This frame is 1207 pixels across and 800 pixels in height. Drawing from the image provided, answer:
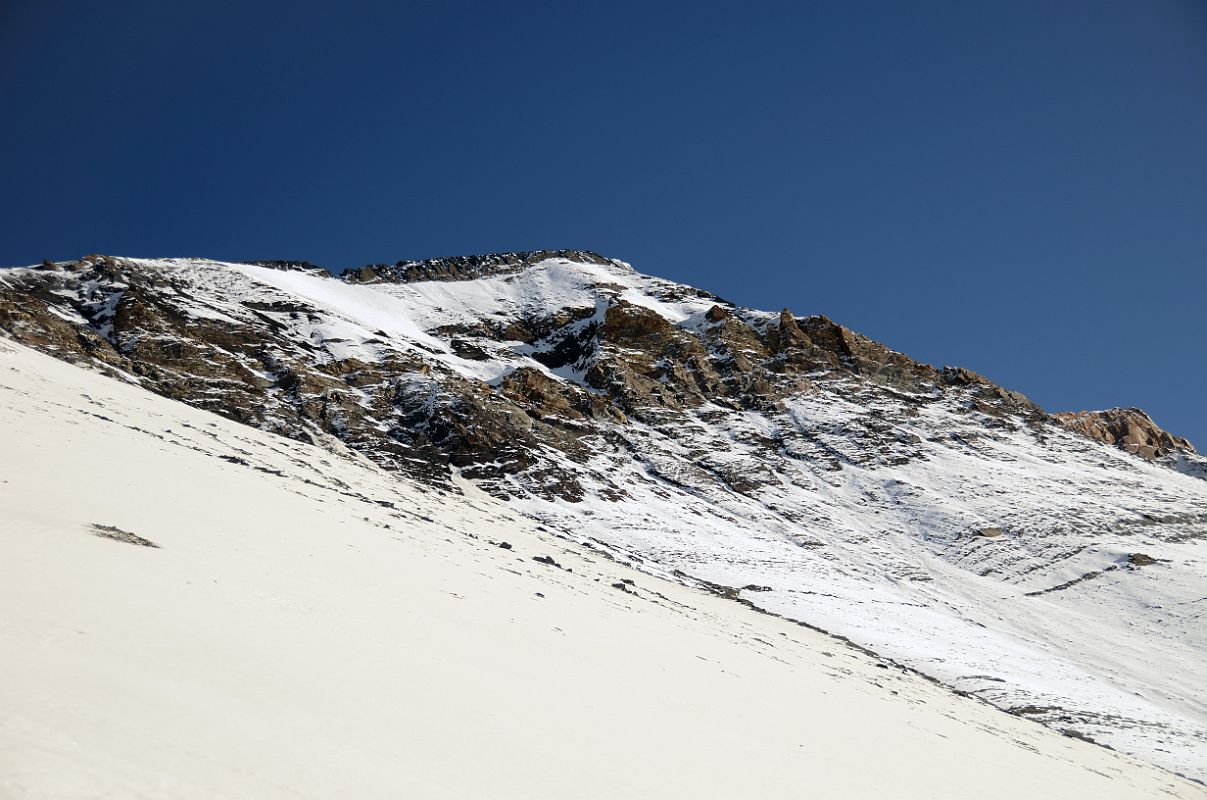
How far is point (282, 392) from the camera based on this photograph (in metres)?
55.4

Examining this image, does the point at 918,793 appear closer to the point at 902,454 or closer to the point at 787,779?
the point at 787,779

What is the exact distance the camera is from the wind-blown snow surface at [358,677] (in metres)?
5.91

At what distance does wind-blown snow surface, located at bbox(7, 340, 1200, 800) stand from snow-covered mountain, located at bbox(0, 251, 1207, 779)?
47.3 ft

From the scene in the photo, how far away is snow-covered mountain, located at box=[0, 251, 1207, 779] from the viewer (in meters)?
37.6

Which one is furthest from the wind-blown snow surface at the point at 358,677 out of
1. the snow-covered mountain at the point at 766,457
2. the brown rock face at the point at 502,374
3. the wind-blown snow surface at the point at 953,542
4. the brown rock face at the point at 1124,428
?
the brown rock face at the point at 1124,428

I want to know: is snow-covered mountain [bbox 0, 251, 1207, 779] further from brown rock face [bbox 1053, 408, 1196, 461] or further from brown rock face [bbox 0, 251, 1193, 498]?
brown rock face [bbox 1053, 408, 1196, 461]

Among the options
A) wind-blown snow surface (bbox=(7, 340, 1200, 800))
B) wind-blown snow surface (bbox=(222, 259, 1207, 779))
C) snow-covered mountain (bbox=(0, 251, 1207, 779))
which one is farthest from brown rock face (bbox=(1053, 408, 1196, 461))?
wind-blown snow surface (bbox=(7, 340, 1200, 800))

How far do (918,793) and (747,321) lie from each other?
8666cm

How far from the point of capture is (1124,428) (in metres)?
108

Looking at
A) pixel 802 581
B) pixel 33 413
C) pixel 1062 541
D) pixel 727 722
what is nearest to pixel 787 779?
pixel 727 722

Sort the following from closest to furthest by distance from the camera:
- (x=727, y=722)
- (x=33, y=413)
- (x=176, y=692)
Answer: (x=176, y=692) → (x=727, y=722) → (x=33, y=413)

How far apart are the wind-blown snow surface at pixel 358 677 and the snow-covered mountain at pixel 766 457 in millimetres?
14419

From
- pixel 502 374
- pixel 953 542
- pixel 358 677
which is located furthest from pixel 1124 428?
pixel 358 677

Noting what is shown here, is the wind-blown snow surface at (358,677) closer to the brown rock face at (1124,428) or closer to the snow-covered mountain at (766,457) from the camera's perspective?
the snow-covered mountain at (766,457)
